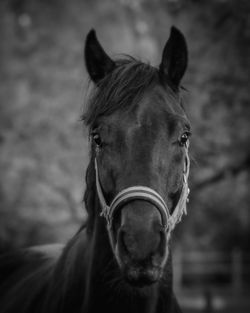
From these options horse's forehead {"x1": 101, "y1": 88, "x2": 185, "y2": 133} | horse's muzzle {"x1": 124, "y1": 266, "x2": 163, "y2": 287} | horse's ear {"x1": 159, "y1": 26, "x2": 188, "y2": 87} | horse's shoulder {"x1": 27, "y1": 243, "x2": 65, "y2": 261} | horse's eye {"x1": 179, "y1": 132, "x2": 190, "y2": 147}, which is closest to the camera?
horse's muzzle {"x1": 124, "y1": 266, "x2": 163, "y2": 287}

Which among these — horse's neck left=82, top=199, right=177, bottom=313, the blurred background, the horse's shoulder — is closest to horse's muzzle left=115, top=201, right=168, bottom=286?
horse's neck left=82, top=199, right=177, bottom=313

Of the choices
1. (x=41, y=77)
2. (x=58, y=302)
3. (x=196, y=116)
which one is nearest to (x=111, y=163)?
(x=58, y=302)

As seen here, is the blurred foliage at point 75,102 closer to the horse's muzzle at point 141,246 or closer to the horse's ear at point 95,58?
the horse's ear at point 95,58

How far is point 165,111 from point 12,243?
1046 centimetres

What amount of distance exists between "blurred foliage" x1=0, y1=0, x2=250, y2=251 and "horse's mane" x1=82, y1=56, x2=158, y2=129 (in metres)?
2.92

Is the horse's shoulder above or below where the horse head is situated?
below

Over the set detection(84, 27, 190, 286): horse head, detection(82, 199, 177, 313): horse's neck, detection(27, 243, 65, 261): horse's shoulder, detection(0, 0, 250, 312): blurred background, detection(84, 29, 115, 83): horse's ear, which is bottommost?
detection(82, 199, 177, 313): horse's neck

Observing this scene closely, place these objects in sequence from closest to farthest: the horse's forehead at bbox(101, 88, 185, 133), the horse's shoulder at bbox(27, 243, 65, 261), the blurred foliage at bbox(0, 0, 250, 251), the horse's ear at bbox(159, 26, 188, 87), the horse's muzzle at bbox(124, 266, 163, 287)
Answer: the horse's muzzle at bbox(124, 266, 163, 287)
the horse's forehead at bbox(101, 88, 185, 133)
the horse's ear at bbox(159, 26, 188, 87)
the horse's shoulder at bbox(27, 243, 65, 261)
the blurred foliage at bbox(0, 0, 250, 251)

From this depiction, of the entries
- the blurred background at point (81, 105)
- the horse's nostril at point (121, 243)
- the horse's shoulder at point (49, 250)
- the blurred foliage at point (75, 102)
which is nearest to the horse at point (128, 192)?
the horse's nostril at point (121, 243)

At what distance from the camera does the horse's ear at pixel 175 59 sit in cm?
300

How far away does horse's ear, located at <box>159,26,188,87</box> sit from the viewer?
2998 mm

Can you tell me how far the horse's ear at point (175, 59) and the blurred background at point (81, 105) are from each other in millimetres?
1987

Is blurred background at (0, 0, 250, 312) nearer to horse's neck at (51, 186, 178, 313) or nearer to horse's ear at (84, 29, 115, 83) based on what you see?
horse's ear at (84, 29, 115, 83)

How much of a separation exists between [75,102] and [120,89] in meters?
9.05
